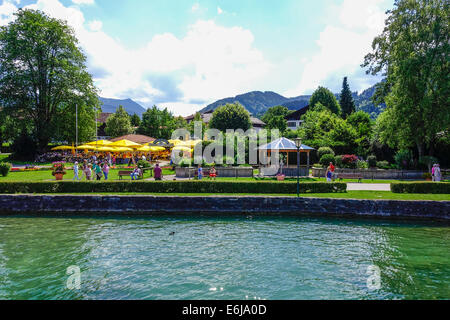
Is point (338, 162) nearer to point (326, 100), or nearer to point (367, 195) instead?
point (367, 195)

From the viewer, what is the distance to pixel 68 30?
46344 millimetres

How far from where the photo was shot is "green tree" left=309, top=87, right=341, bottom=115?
3017 inches

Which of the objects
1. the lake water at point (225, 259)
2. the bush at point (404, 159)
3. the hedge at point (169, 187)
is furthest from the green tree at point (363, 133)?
the lake water at point (225, 259)

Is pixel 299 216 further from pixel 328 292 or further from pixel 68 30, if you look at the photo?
pixel 68 30

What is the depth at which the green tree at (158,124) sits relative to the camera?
226 feet

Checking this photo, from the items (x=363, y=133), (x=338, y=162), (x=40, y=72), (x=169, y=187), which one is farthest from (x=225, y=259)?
(x=40, y=72)

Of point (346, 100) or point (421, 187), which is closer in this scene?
point (421, 187)

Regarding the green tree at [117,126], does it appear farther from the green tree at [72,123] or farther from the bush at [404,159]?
the bush at [404,159]

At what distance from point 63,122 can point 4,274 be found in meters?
42.3

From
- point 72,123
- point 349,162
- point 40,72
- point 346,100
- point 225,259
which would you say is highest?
point 346,100

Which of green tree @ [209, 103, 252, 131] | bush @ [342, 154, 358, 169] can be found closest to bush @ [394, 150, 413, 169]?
bush @ [342, 154, 358, 169]

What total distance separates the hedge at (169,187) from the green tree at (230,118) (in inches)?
1609

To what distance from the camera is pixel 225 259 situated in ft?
35.7

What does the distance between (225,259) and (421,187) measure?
50.6 feet
